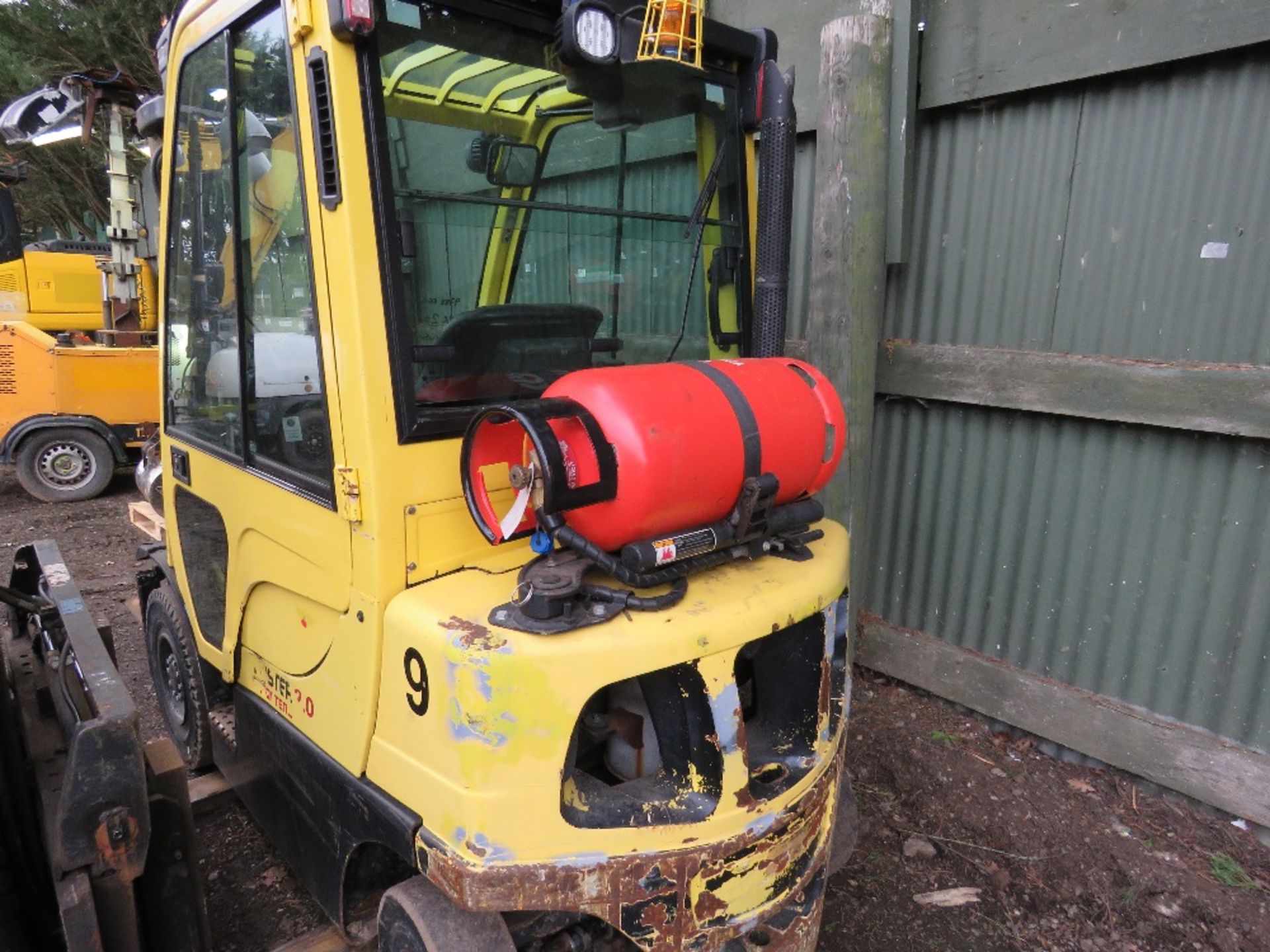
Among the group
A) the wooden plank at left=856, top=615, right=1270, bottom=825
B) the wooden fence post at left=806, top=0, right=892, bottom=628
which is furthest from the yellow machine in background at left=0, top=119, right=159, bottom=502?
the wooden plank at left=856, top=615, right=1270, bottom=825

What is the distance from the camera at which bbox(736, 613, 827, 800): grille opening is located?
1.95 meters

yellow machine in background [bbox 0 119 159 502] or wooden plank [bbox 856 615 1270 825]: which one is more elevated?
yellow machine in background [bbox 0 119 159 502]

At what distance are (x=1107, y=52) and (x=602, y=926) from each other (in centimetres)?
326

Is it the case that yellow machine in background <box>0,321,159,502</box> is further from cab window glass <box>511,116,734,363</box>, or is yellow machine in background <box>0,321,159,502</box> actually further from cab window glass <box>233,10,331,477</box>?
cab window glass <box>511,116,734,363</box>

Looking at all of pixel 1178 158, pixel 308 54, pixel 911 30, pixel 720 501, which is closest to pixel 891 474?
pixel 1178 158

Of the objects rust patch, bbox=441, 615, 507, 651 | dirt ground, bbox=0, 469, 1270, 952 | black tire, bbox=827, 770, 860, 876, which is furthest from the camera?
dirt ground, bbox=0, 469, 1270, 952

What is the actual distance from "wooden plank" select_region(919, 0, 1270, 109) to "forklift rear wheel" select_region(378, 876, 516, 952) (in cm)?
333

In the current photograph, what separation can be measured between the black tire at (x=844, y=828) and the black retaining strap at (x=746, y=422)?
43.5 inches

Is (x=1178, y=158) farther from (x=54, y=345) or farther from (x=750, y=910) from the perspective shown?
(x=54, y=345)

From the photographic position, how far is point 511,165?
213 cm

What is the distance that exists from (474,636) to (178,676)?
2.12 metres

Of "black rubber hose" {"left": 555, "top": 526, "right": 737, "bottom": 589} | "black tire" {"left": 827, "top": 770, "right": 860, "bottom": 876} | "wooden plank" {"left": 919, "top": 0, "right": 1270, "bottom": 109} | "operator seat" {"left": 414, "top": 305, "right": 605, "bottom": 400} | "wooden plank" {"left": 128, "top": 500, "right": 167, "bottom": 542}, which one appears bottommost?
"black tire" {"left": 827, "top": 770, "right": 860, "bottom": 876}

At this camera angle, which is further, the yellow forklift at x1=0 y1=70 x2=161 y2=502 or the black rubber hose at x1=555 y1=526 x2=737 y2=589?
the yellow forklift at x1=0 y1=70 x2=161 y2=502

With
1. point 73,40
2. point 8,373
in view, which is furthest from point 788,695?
point 73,40
